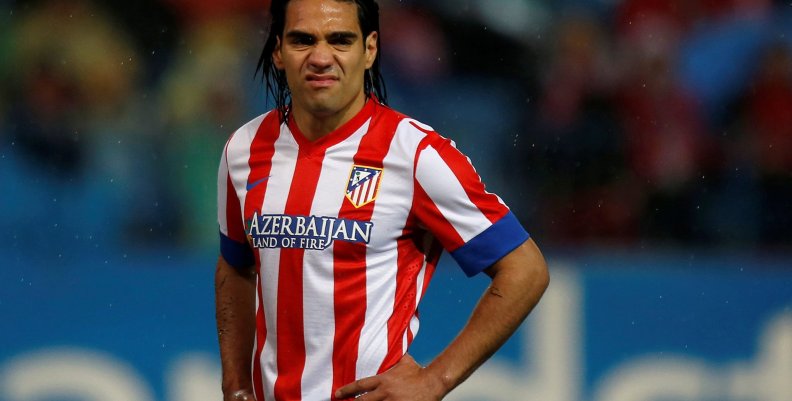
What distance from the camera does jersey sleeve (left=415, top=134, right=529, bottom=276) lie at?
228cm

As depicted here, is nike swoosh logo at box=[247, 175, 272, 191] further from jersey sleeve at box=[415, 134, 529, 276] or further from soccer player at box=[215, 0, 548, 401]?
jersey sleeve at box=[415, 134, 529, 276]

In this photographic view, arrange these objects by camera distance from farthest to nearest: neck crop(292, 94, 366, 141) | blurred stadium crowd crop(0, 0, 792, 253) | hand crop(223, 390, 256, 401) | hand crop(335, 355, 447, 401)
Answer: blurred stadium crowd crop(0, 0, 792, 253)
hand crop(223, 390, 256, 401)
neck crop(292, 94, 366, 141)
hand crop(335, 355, 447, 401)

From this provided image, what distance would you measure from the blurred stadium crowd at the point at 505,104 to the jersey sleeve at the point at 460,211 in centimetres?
240

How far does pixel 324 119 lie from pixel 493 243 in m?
0.41

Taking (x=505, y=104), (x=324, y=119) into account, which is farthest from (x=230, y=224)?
(x=505, y=104)

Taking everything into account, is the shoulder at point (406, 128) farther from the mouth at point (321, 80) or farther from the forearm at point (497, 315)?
the forearm at point (497, 315)

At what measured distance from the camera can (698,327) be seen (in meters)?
4.46

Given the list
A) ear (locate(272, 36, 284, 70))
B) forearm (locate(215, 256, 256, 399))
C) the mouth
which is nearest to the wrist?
forearm (locate(215, 256, 256, 399))

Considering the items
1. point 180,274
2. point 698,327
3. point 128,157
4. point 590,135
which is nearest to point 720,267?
point 698,327

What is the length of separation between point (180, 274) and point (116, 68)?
1055mm

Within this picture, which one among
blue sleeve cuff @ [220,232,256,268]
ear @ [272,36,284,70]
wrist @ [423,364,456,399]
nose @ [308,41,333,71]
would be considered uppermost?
ear @ [272,36,284,70]

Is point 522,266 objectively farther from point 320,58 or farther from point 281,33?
point 281,33

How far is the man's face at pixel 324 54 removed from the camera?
2.31 m

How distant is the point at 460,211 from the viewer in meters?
2.29
